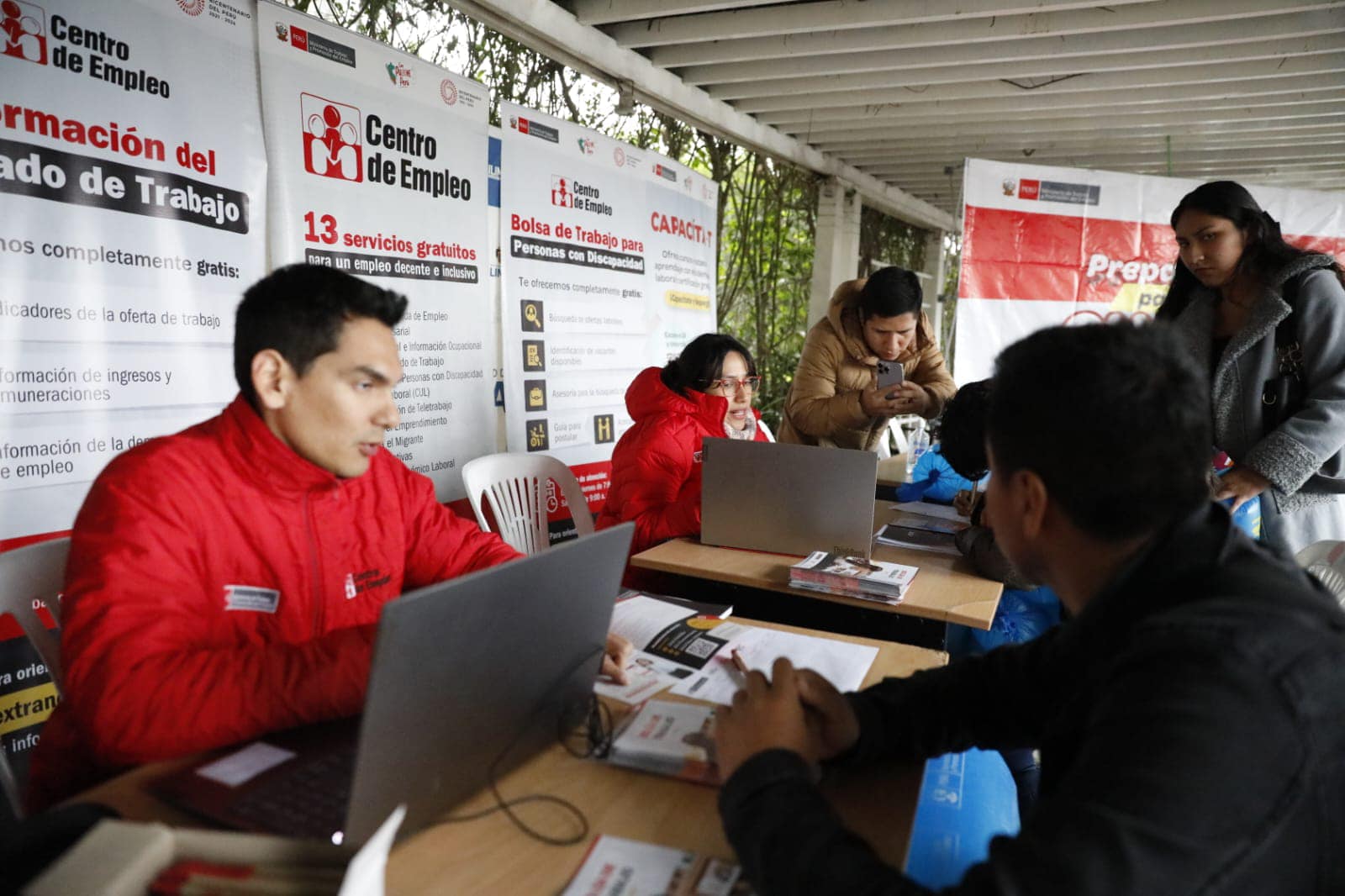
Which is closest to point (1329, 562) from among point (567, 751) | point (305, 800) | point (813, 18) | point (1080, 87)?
point (567, 751)

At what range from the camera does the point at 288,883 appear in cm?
69

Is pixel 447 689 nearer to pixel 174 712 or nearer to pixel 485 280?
pixel 174 712

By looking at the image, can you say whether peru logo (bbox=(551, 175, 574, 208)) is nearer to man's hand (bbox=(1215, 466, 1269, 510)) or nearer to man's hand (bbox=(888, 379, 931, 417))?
man's hand (bbox=(888, 379, 931, 417))

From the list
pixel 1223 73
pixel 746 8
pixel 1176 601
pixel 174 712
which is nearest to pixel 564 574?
pixel 174 712

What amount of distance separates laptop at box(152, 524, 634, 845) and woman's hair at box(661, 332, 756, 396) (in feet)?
5.50

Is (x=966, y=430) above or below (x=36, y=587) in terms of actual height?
above

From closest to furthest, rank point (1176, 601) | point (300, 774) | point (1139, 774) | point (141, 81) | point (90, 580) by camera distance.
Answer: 1. point (1139, 774)
2. point (1176, 601)
3. point (300, 774)
4. point (90, 580)
5. point (141, 81)

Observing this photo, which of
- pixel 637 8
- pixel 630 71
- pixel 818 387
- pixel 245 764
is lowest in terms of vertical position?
pixel 245 764

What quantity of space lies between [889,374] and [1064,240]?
2.57m

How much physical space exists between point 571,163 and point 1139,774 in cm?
353

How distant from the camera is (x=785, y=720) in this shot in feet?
3.23

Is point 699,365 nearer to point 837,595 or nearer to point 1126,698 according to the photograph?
point 837,595

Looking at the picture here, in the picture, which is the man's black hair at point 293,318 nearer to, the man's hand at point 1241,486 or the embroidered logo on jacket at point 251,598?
the embroidered logo on jacket at point 251,598

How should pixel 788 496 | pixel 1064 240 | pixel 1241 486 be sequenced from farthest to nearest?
1. pixel 1064 240
2. pixel 1241 486
3. pixel 788 496
